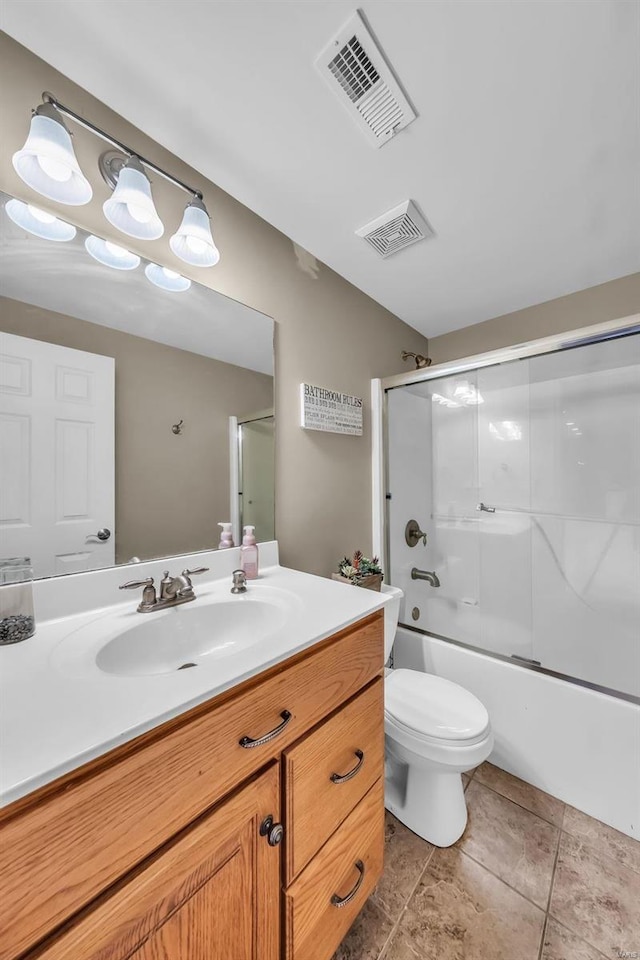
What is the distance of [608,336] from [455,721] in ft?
5.03

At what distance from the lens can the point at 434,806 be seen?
124 cm

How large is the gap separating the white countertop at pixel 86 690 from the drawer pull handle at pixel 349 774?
0.34m

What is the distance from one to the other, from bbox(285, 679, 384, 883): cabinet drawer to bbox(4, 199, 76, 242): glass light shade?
1.33 meters

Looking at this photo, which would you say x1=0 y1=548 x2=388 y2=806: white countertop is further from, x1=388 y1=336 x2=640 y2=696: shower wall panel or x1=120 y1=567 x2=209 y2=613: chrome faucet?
x1=388 y1=336 x2=640 y2=696: shower wall panel

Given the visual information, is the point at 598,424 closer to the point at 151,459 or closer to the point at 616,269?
the point at 616,269

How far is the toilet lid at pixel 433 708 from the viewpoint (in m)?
1.18

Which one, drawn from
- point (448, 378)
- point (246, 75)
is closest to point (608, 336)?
point (448, 378)

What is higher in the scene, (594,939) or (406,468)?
(406,468)

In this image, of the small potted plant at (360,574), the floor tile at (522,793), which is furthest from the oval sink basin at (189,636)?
the floor tile at (522,793)

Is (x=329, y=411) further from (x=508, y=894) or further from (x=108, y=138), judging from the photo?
(x=508, y=894)

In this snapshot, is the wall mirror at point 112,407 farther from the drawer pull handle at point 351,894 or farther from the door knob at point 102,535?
the drawer pull handle at point 351,894

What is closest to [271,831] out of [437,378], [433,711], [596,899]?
[433,711]

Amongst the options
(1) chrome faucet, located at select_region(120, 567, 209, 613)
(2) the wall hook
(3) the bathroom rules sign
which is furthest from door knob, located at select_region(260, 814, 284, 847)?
(2) the wall hook

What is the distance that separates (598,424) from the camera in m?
1.78
